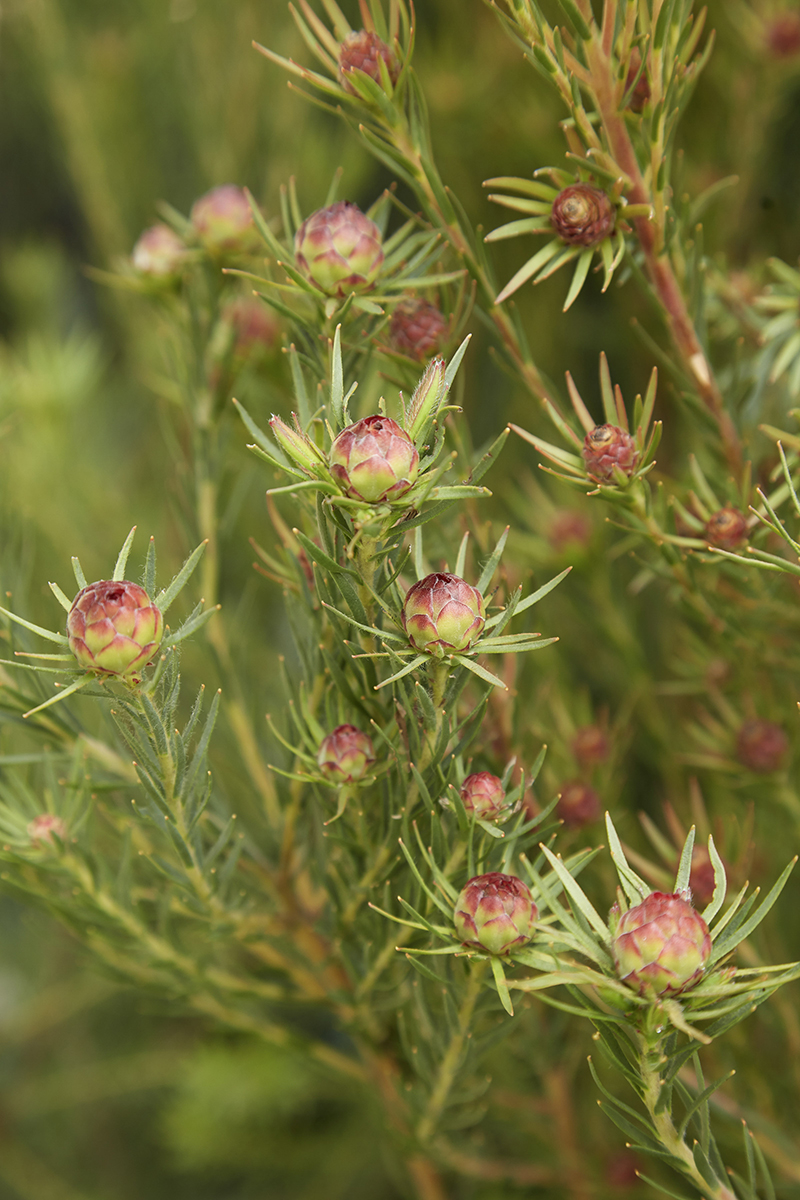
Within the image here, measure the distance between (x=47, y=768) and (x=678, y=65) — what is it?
449 millimetres

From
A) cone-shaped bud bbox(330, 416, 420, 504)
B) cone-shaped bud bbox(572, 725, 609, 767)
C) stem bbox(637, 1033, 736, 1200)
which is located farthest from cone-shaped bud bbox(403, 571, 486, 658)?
cone-shaped bud bbox(572, 725, 609, 767)

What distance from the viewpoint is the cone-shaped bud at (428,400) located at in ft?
1.04

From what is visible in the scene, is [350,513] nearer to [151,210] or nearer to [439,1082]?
[439,1082]

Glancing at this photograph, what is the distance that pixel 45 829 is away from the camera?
455mm

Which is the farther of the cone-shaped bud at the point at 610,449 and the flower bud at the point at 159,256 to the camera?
the flower bud at the point at 159,256

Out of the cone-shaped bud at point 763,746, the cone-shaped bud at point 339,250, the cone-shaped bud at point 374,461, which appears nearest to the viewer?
the cone-shaped bud at point 374,461

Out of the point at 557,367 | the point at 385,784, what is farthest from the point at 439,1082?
the point at 557,367

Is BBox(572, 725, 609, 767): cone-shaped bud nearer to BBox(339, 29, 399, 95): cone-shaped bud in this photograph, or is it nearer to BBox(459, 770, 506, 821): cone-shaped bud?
BBox(459, 770, 506, 821): cone-shaped bud

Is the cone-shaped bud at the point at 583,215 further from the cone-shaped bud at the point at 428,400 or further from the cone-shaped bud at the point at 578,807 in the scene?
the cone-shaped bud at the point at 578,807

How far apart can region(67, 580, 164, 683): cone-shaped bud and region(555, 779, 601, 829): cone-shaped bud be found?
30cm

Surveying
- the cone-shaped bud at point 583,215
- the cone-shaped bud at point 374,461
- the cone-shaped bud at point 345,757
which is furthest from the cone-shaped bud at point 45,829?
the cone-shaped bud at point 583,215

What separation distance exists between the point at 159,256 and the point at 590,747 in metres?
0.40

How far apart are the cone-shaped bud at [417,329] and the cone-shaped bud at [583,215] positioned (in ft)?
0.24

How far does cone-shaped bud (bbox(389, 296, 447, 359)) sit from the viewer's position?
44 cm
